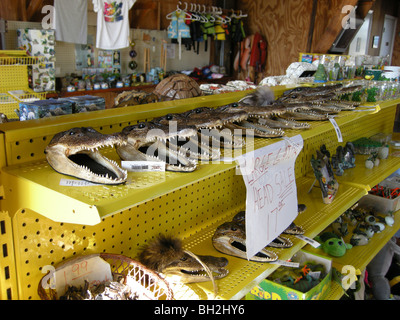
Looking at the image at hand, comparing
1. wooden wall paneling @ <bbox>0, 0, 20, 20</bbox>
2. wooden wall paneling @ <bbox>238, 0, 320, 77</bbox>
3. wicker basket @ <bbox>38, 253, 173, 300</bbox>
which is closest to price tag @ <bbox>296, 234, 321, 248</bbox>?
wicker basket @ <bbox>38, 253, 173, 300</bbox>

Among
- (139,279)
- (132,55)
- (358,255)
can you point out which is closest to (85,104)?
(139,279)

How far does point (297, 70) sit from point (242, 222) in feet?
8.89

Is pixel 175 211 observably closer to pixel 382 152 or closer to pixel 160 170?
pixel 160 170

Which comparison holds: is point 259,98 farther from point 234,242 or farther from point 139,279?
point 139,279

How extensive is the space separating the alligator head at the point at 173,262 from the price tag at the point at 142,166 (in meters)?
0.49

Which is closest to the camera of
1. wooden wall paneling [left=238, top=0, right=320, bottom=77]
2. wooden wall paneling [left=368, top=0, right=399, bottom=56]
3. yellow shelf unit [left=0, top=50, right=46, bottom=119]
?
yellow shelf unit [left=0, top=50, right=46, bottom=119]

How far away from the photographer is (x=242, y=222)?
201cm

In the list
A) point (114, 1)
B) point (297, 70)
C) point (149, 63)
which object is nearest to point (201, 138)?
point (297, 70)

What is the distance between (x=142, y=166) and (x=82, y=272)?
1.76 ft

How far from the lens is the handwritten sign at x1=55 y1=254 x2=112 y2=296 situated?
1.43m

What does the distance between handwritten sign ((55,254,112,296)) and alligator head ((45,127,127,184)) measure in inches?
17.5

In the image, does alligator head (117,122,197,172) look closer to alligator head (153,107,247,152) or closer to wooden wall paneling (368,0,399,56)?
alligator head (153,107,247,152)

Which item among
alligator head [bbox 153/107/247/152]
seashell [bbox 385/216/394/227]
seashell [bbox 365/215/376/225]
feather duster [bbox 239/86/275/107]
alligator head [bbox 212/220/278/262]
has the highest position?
feather duster [bbox 239/86/275/107]

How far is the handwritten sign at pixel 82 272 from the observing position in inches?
56.2
